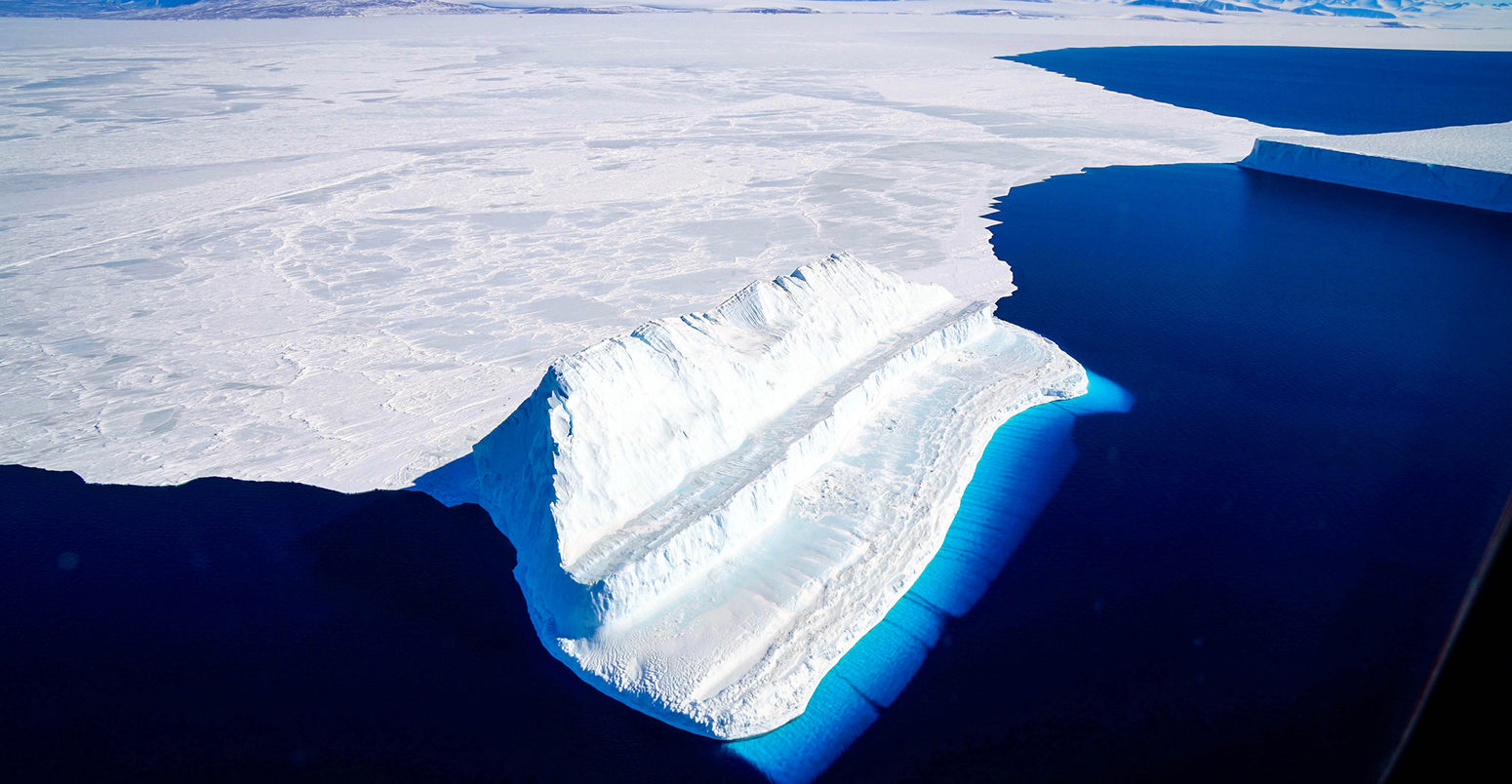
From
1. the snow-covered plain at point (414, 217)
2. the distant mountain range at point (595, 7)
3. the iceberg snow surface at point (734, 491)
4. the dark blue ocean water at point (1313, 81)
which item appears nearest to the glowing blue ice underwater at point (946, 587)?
the iceberg snow surface at point (734, 491)

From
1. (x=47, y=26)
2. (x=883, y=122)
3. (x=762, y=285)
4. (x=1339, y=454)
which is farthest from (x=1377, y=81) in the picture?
(x=47, y=26)

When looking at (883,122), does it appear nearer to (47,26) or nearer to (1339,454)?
(1339,454)

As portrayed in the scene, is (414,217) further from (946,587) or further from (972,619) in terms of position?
(972,619)

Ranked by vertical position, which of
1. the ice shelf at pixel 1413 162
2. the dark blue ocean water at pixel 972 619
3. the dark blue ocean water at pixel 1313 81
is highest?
the dark blue ocean water at pixel 1313 81

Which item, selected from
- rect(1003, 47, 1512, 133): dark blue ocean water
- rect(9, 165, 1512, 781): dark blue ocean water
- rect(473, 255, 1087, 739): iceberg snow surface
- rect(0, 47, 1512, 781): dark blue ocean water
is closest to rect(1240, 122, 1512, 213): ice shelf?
rect(1003, 47, 1512, 133): dark blue ocean water

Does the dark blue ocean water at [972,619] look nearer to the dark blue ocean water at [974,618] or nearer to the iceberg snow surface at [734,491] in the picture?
the dark blue ocean water at [974,618]

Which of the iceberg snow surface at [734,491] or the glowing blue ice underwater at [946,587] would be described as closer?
the glowing blue ice underwater at [946,587]

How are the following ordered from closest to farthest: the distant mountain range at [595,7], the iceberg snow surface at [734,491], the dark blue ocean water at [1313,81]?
1. the iceberg snow surface at [734,491]
2. the dark blue ocean water at [1313,81]
3. the distant mountain range at [595,7]

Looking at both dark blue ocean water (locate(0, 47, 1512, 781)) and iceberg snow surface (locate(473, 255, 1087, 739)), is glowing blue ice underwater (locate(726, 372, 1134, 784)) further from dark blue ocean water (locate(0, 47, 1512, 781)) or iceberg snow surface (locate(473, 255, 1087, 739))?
iceberg snow surface (locate(473, 255, 1087, 739))
